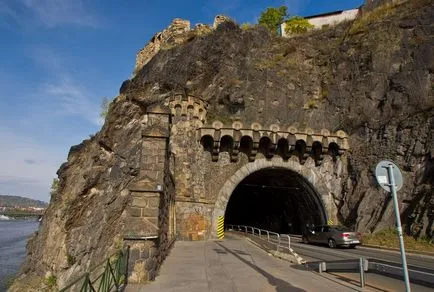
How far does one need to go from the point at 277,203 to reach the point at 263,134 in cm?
1341

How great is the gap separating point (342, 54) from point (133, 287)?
99.2ft

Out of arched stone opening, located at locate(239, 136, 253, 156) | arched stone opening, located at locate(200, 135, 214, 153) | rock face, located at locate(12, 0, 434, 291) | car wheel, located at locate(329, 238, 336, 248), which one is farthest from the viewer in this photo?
arched stone opening, located at locate(239, 136, 253, 156)

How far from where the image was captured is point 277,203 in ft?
124

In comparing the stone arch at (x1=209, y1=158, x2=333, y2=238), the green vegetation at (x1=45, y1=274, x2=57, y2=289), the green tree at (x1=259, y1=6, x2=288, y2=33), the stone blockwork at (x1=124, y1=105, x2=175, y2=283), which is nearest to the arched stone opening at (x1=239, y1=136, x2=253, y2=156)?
the stone arch at (x1=209, y1=158, x2=333, y2=238)

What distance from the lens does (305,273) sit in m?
10.9

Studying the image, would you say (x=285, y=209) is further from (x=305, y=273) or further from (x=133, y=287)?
(x=133, y=287)

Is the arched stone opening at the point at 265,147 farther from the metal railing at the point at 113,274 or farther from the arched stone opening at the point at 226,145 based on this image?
the metal railing at the point at 113,274

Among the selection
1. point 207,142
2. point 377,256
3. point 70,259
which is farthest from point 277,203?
point 377,256

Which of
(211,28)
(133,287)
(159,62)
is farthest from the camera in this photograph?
(211,28)

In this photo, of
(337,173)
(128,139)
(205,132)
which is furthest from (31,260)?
(337,173)

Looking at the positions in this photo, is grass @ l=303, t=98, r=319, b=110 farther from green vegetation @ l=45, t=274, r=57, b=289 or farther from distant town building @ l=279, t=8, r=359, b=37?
green vegetation @ l=45, t=274, r=57, b=289

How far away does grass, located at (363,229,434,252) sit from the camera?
18.2m

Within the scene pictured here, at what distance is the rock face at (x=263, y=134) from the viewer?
23.3 meters

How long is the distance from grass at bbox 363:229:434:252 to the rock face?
0.76 metres
